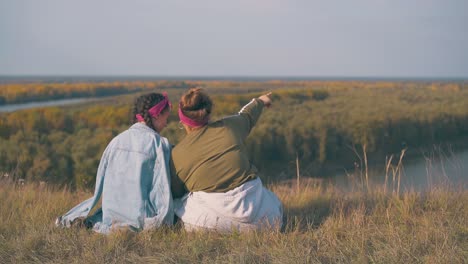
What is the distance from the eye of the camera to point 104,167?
3088mm

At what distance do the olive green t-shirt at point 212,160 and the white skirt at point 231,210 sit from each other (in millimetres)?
51

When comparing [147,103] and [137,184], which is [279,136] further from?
[137,184]

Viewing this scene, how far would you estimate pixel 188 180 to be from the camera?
293cm

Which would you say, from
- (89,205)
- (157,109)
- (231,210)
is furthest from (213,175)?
(89,205)

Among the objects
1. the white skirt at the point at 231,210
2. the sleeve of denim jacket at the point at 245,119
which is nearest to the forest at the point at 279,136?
the sleeve of denim jacket at the point at 245,119

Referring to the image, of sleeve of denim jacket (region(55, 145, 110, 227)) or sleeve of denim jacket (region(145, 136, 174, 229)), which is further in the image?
sleeve of denim jacket (region(55, 145, 110, 227))

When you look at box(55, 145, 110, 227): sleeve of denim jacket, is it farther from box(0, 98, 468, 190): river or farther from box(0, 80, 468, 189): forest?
box(0, 80, 468, 189): forest

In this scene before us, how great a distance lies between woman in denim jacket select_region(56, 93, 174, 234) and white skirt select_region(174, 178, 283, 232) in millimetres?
138

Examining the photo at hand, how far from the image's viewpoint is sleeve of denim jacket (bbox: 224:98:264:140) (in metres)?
2.98

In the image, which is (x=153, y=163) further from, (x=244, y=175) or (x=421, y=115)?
(x=421, y=115)

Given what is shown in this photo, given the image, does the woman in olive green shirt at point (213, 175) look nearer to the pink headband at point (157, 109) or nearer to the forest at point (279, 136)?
the pink headband at point (157, 109)

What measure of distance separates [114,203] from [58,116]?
20647 mm

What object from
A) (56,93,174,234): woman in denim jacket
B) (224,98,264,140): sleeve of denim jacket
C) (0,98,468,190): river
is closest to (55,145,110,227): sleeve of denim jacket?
(56,93,174,234): woman in denim jacket

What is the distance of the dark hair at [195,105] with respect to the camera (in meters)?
2.84
